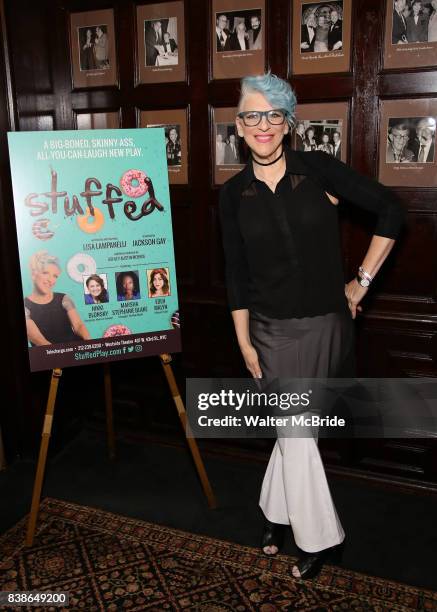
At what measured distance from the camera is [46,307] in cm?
234

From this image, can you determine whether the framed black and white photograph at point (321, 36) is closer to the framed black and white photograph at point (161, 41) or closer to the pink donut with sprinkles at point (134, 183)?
the framed black and white photograph at point (161, 41)

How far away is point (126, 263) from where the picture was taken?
2400 millimetres

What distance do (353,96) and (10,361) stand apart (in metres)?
2.00

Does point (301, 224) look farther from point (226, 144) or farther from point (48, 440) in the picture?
point (48, 440)

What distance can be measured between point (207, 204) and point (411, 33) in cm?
113

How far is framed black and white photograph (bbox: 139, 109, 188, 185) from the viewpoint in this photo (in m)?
2.87

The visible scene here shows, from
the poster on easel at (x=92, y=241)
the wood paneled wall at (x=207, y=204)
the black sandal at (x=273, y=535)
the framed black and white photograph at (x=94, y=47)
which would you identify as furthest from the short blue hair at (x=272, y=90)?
the black sandal at (x=273, y=535)

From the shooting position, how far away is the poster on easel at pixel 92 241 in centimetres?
230

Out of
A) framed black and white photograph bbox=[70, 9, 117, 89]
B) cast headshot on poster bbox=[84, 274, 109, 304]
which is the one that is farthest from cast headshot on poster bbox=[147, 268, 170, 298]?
framed black and white photograph bbox=[70, 9, 117, 89]

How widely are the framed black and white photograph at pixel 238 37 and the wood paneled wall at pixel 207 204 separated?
0.04 m

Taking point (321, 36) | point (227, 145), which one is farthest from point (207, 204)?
point (321, 36)

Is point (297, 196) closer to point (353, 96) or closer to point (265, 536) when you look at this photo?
point (353, 96)

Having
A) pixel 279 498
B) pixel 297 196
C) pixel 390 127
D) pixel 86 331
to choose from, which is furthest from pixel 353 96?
pixel 279 498

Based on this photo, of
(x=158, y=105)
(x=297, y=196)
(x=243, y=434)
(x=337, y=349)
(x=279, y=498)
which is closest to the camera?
(x=297, y=196)
